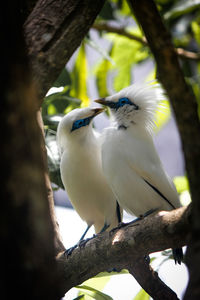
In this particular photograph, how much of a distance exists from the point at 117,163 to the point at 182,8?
1.76 m

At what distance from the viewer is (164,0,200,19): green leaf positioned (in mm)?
3617

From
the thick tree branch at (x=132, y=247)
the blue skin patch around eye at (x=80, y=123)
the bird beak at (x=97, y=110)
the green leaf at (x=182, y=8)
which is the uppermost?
the green leaf at (x=182, y=8)

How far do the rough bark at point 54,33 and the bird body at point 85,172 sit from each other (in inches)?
31.1

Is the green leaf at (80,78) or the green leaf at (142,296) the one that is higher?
the green leaf at (80,78)

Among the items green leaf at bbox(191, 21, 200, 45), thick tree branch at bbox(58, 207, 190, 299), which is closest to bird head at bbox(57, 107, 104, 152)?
thick tree branch at bbox(58, 207, 190, 299)

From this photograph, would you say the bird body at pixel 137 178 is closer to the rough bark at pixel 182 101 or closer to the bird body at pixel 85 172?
the bird body at pixel 85 172

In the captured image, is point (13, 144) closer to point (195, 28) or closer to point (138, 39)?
point (138, 39)

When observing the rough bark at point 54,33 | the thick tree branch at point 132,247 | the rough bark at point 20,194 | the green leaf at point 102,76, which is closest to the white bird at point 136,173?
the thick tree branch at point 132,247

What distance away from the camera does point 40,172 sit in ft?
3.37

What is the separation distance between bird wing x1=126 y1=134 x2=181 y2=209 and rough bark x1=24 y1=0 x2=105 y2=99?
683 mm

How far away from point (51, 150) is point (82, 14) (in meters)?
0.99

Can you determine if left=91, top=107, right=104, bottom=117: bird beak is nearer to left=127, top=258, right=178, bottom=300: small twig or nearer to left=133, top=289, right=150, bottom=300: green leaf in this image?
left=127, top=258, right=178, bottom=300: small twig

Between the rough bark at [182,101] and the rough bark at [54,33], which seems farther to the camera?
the rough bark at [54,33]

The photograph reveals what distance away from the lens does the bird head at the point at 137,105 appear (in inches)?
110
